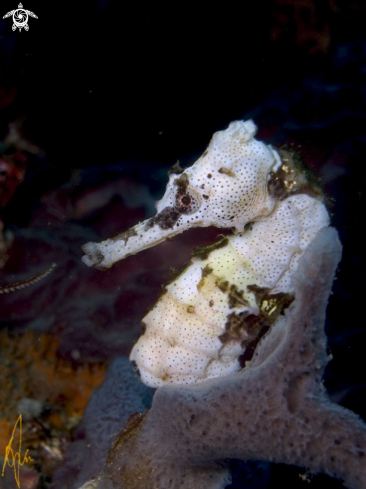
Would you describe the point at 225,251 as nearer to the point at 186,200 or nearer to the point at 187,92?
the point at 186,200

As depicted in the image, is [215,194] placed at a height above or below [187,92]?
below

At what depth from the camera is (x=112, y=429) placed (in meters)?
4.12

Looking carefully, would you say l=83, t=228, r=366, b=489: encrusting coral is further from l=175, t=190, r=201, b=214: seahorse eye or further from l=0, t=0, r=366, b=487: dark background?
l=0, t=0, r=366, b=487: dark background

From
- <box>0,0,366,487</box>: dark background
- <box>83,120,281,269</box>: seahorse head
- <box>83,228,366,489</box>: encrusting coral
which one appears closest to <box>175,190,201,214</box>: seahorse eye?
<box>83,120,281,269</box>: seahorse head

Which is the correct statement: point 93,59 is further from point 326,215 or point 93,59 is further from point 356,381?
point 356,381

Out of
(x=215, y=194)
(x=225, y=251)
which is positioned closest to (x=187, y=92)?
(x=215, y=194)

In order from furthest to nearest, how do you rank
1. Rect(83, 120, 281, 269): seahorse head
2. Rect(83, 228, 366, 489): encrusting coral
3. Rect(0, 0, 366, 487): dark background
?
Rect(83, 120, 281, 269): seahorse head < Rect(0, 0, 366, 487): dark background < Rect(83, 228, 366, 489): encrusting coral

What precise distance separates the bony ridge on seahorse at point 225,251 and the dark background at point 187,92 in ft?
1.39

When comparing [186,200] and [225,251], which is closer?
[186,200]

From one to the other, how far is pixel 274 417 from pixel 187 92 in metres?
2.55

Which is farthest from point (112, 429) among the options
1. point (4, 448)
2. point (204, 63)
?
point (204, 63)

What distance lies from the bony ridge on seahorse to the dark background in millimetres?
424

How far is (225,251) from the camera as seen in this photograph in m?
3.33

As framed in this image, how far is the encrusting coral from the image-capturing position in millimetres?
2238
